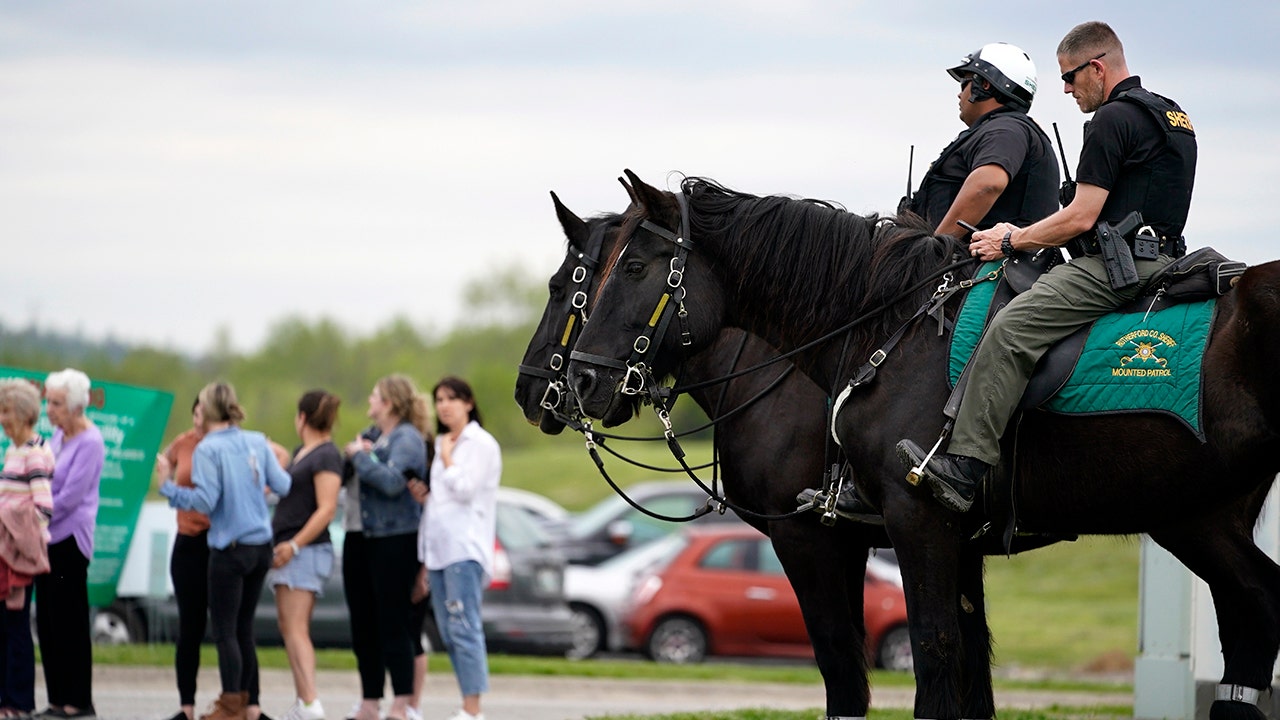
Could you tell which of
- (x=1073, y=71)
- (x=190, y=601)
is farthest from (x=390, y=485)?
(x=1073, y=71)

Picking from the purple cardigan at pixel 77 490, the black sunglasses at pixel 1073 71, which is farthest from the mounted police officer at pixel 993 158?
the purple cardigan at pixel 77 490

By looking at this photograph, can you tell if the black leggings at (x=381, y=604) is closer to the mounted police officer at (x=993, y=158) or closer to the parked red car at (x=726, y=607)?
the mounted police officer at (x=993, y=158)

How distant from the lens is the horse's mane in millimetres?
6316

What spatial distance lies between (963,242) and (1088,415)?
1360mm

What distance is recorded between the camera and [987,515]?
5.91m

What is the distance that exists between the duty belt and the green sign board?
35.7 feet

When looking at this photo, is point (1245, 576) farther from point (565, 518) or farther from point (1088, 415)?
point (565, 518)

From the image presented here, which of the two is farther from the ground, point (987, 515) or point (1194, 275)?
point (1194, 275)

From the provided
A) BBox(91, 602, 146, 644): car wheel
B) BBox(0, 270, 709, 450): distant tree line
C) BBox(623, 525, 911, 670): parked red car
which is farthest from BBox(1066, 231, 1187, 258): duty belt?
BBox(0, 270, 709, 450): distant tree line

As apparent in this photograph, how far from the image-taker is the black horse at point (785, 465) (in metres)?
7.10

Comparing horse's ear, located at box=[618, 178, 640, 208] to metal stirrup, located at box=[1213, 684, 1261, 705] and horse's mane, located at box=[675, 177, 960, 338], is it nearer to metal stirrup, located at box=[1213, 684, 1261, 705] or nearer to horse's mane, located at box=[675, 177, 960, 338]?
horse's mane, located at box=[675, 177, 960, 338]

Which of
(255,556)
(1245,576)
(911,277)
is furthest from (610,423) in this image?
(255,556)

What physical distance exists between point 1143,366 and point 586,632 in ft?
47.7

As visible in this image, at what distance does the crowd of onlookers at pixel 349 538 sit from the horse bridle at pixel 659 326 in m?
4.01
